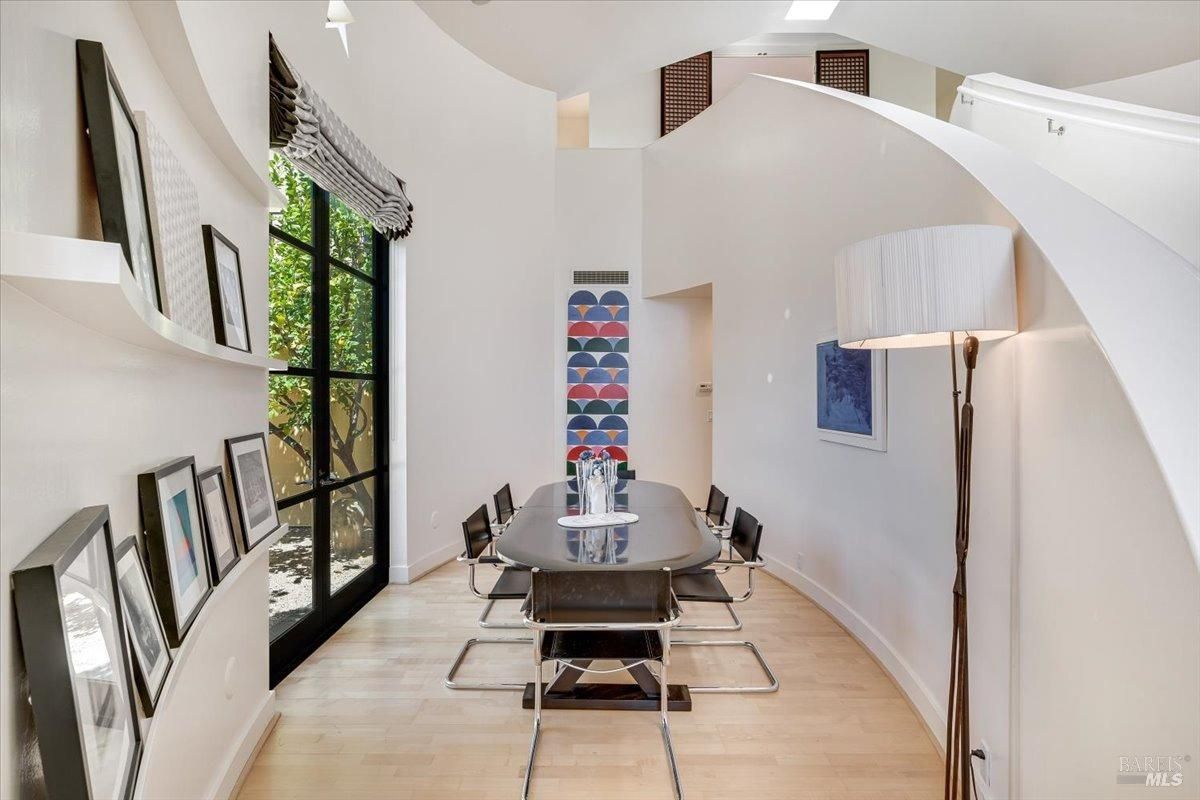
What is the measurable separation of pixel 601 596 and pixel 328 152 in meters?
2.42

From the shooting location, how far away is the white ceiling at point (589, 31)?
470 cm

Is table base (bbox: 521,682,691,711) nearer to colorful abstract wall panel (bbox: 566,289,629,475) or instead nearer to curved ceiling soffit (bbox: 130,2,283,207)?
curved ceiling soffit (bbox: 130,2,283,207)

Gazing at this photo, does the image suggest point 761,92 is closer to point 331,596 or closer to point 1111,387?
point 1111,387

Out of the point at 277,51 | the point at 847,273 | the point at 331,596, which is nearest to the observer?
the point at 847,273

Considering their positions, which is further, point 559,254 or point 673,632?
point 559,254

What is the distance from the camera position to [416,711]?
2.56m

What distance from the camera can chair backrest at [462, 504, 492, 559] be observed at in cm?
282

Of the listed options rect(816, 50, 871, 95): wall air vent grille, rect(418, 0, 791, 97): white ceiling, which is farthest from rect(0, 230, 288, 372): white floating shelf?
rect(816, 50, 871, 95): wall air vent grille

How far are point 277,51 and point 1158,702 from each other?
330cm

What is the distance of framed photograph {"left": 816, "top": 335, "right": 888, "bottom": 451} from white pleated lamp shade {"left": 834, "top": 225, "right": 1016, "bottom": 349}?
4.32 feet

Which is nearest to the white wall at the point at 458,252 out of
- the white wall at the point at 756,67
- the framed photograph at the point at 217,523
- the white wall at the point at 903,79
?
the framed photograph at the point at 217,523

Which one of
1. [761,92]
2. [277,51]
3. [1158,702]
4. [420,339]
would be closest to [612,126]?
[761,92]

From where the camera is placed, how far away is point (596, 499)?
9.89 ft

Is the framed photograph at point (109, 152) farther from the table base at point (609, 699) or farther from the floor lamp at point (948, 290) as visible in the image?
the table base at point (609, 699)
